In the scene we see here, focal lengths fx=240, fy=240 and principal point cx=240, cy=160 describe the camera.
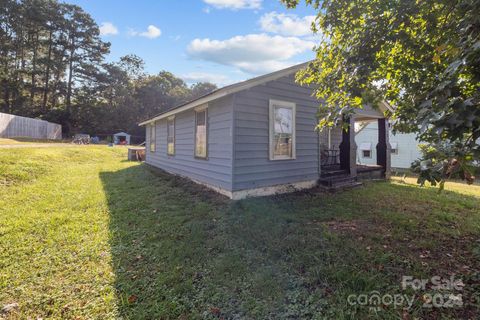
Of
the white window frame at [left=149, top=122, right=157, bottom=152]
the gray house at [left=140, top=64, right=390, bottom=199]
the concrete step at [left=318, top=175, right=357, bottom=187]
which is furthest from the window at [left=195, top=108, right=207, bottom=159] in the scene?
the white window frame at [left=149, top=122, right=157, bottom=152]

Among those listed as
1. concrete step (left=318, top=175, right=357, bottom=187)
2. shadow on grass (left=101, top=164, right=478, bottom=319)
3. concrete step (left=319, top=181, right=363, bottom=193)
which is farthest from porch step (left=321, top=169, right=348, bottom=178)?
shadow on grass (left=101, top=164, right=478, bottom=319)

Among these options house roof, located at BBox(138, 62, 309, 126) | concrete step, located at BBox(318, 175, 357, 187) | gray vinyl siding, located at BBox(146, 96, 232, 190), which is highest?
house roof, located at BBox(138, 62, 309, 126)

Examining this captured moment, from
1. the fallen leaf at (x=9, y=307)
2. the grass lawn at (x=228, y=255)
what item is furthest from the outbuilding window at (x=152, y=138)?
the fallen leaf at (x=9, y=307)

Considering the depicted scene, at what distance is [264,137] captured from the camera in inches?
231

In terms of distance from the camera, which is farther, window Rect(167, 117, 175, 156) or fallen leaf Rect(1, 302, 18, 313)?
window Rect(167, 117, 175, 156)

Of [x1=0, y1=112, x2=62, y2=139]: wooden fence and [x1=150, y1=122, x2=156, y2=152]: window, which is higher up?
[x1=0, y1=112, x2=62, y2=139]: wooden fence

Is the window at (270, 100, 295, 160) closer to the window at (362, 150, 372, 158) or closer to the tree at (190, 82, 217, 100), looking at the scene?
the window at (362, 150, 372, 158)

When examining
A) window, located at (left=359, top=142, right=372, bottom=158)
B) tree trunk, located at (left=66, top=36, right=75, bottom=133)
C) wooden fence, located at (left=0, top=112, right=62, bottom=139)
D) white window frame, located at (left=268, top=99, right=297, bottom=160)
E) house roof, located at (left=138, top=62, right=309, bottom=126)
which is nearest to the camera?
house roof, located at (left=138, top=62, right=309, bottom=126)

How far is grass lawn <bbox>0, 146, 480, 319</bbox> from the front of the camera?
2303mm

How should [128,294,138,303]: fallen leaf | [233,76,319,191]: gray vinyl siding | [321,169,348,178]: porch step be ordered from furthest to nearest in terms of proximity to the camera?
[321,169,348,178]: porch step
[233,76,319,191]: gray vinyl siding
[128,294,138,303]: fallen leaf

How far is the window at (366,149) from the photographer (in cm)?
1988

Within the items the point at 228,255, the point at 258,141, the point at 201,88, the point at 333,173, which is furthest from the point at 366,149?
the point at 201,88

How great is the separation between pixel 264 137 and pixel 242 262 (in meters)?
3.45

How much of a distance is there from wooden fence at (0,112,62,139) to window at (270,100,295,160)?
2501 cm
